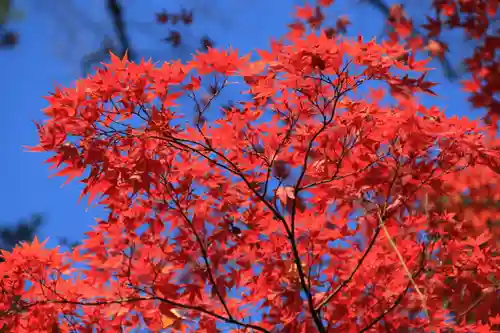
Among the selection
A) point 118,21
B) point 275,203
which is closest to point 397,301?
point 275,203

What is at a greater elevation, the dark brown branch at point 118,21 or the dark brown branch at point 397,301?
the dark brown branch at point 118,21

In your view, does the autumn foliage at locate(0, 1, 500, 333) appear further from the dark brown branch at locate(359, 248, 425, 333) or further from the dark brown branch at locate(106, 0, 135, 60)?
the dark brown branch at locate(106, 0, 135, 60)

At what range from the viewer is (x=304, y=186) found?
2.89m

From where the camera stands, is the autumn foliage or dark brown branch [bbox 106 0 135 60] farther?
dark brown branch [bbox 106 0 135 60]

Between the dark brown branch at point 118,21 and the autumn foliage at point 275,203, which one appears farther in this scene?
the dark brown branch at point 118,21

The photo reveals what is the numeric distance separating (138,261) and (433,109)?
179 cm

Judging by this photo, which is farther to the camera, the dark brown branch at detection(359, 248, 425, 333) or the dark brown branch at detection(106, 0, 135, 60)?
the dark brown branch at detection(106, 0, 135, 60)

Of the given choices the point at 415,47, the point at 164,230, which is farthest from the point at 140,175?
the point at 415,47

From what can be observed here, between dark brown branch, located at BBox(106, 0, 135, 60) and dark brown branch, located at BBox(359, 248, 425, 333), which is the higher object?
dark brown branch, located at BBox(106, 0, 135, 60)

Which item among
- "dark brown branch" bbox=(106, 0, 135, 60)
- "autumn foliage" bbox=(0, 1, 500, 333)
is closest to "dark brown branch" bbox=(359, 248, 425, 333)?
"autumn foliage" bbox=(0, 1, 500, 333)

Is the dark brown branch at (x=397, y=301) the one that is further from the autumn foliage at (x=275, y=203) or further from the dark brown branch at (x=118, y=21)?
the dark brown branch at (x=118, y=21)

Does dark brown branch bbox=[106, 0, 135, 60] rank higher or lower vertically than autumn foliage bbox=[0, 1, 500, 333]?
Answer: higher

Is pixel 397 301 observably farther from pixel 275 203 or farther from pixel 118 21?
pixel 118 21

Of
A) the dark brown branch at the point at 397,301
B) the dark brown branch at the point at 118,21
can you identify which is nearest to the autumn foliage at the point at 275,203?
the dark brown branch at the point at 397,301
